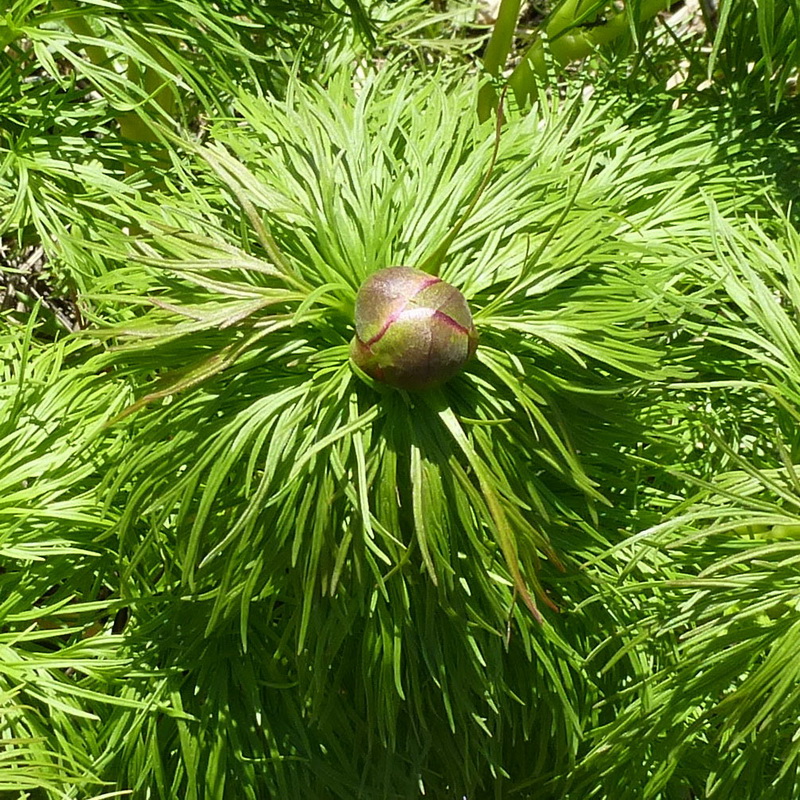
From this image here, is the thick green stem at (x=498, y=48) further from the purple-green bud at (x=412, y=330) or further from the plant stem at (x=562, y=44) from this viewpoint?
the purple-green bud at (x=412, y=330)

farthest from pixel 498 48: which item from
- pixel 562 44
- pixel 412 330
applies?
pixel 412 330

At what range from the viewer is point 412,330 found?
2.37 ft

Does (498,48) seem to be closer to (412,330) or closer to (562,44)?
(562,44)

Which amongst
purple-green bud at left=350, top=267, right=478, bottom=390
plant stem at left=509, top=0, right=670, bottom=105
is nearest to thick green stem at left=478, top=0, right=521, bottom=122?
plant stem at left=509, top=0, right=670, bottom=105

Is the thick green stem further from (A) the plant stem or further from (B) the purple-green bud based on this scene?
(B) the purple-green bud

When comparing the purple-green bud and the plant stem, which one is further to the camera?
the plant stem

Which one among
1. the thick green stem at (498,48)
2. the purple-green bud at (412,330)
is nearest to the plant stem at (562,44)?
the thick green stem at (498,48)

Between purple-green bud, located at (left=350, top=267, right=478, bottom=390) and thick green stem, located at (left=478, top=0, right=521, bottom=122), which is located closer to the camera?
purple-green bud, located at (left=350, top=267, right=478, bottom=390)

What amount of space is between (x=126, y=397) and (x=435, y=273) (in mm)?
364

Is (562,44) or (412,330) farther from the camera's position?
(562,44)

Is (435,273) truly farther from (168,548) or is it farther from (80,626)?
(80,626)

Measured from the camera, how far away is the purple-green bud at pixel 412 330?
72cm

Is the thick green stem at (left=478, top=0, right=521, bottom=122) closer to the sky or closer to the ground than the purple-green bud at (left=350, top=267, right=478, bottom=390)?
closer to the sky

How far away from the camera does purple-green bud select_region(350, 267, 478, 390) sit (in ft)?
2.37
